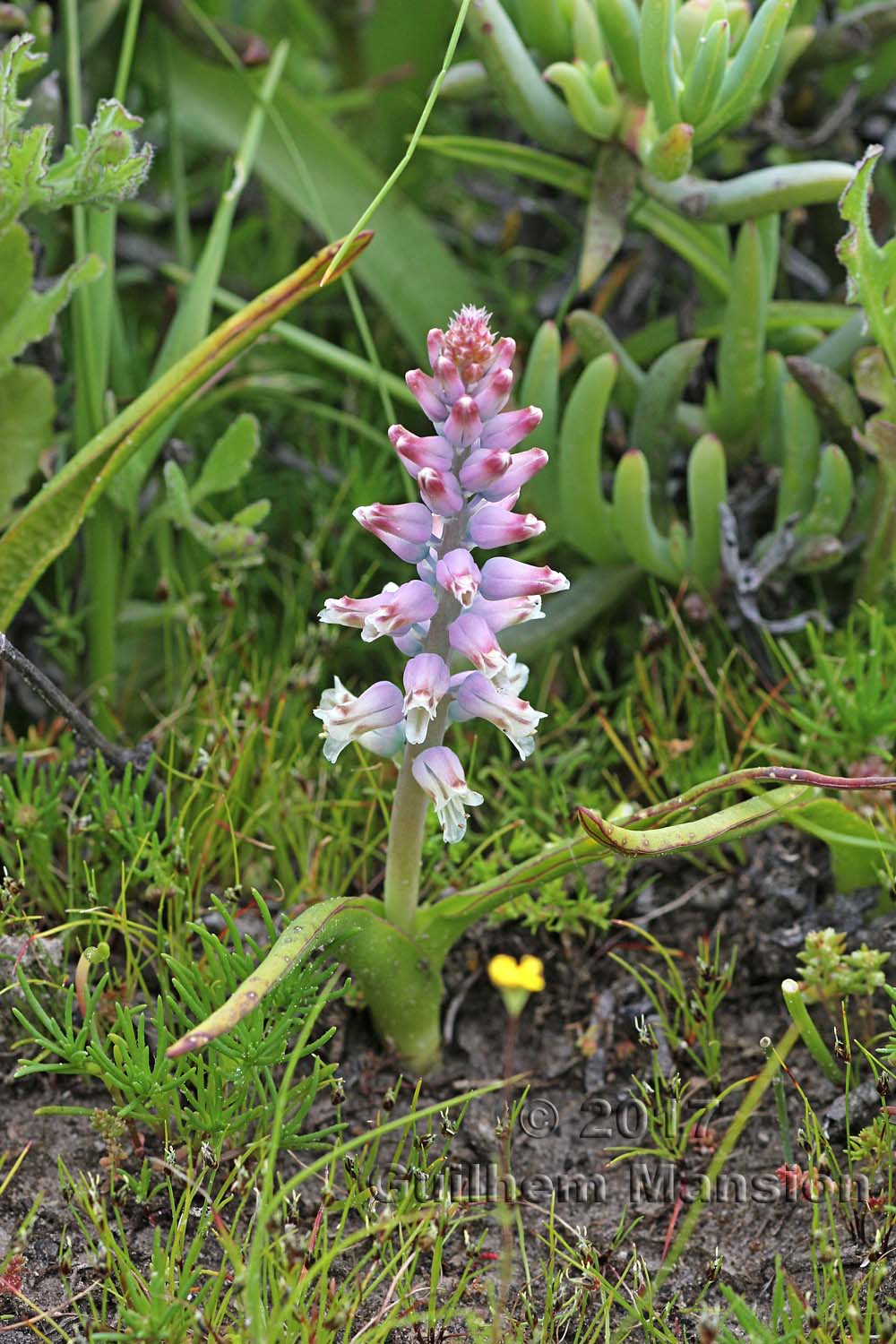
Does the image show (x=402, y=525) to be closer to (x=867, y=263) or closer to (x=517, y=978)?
(x=517, y=978)

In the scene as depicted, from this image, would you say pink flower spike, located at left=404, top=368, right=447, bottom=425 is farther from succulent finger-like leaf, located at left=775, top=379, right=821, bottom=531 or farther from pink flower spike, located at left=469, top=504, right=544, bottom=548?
succulent finger-like leaf, located at left=775, top=379, right=821, bottom=531

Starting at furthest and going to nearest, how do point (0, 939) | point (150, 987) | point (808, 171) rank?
point (808, 171) → point (150, 987) → point (0, 939)

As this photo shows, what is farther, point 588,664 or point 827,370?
point 588,664

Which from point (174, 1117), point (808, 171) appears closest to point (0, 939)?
point (174, 1117)

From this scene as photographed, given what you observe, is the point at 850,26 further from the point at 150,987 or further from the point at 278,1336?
the point at 278,1336

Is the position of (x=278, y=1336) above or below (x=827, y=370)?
below

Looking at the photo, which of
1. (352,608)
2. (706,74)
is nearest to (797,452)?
(706,74)
